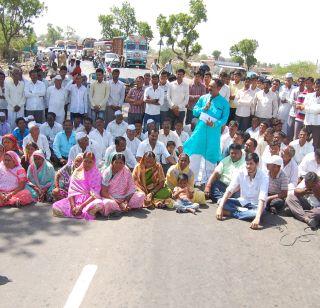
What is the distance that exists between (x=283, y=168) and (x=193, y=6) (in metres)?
42.1

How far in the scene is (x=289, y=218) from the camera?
6430 millimetres

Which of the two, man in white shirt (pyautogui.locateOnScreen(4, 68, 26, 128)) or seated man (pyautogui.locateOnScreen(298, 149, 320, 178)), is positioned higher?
man in white shirt (pyautogui.locateOnScreen(4, 68, 26, 128))

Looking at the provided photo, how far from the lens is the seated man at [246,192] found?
20.1 ft

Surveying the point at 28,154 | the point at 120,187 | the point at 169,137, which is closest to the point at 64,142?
the point at 28,154

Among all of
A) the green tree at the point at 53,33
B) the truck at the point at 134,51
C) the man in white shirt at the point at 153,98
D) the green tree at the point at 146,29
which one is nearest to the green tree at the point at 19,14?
the truck at the point at 134,51

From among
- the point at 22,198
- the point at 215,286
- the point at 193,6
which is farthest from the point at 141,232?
the point at 193,6

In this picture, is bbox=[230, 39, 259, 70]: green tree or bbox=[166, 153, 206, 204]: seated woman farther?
bbox=[230, 39, 259, 70]: green tree

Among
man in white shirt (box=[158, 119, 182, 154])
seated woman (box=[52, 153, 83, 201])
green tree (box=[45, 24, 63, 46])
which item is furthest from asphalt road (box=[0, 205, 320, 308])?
green tree (box=[45, 24, 63, 46])

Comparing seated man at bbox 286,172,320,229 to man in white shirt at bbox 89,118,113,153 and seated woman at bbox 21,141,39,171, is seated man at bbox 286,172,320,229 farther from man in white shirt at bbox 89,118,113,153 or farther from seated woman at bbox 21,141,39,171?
seated woman at bbox 21,141,39,171

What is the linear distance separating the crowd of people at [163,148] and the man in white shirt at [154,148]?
0.02 m

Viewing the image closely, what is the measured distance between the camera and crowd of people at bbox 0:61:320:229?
629 centimetres

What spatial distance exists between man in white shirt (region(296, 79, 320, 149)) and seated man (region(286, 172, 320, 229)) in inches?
123

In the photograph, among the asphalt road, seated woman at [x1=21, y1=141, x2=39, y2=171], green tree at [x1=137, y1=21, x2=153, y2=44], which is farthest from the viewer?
green tree at [x1=137, y1=21, x2=153, y2=44]

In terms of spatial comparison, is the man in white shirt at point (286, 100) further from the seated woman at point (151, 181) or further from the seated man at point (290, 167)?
the seated woman at point (151, 181)
